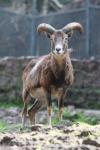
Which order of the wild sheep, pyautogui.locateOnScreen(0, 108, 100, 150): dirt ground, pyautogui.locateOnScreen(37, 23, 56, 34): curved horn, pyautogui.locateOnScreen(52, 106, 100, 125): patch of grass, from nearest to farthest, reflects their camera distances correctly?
pyautogui.locateOnScreen(0, 108, 100, 150): dirt ground < the wild sheep < pyautogui.locateOnScreen(37, 23, 56, 34): curved horn < pyautogui.locateOnScreen(52, 106, 100, 125): patch of grass

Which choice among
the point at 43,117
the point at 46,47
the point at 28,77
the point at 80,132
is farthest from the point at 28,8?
the point at 80,132

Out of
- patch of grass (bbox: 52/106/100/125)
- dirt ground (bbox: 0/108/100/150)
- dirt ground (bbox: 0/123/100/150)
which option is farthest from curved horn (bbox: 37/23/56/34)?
dirt ground (bbox: 0/123/100/150)

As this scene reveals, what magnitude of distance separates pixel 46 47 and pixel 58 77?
8640 mm

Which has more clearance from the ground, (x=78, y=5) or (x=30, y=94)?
(x=78, y=5)

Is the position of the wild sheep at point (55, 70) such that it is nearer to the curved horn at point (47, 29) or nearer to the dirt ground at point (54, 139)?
the curved horn at point (47, 29)

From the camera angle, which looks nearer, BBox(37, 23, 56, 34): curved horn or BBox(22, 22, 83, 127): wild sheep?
BBox(22, 22, 83, 127): wild sheep

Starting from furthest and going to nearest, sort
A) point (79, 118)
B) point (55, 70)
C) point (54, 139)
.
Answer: point (79, 118) < point (55, 70) < point (54, 139)

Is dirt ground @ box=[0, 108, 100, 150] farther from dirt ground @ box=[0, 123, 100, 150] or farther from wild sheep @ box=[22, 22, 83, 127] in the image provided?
wild sheep @ box=[22, 22, 83, 127]

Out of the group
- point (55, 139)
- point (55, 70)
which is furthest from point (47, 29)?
point (55, 139)

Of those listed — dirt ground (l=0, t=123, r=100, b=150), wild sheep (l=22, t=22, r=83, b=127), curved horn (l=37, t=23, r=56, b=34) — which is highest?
curved horn (l=37, t=23, r=56, b=34)

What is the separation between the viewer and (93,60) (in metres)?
20.5

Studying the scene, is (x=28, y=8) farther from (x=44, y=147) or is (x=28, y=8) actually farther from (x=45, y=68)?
(x=44, y=147)

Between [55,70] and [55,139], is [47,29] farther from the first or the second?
[55,139]

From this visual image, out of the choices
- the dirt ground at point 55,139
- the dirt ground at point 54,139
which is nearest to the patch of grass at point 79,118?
the dirt ground at point 54,139
